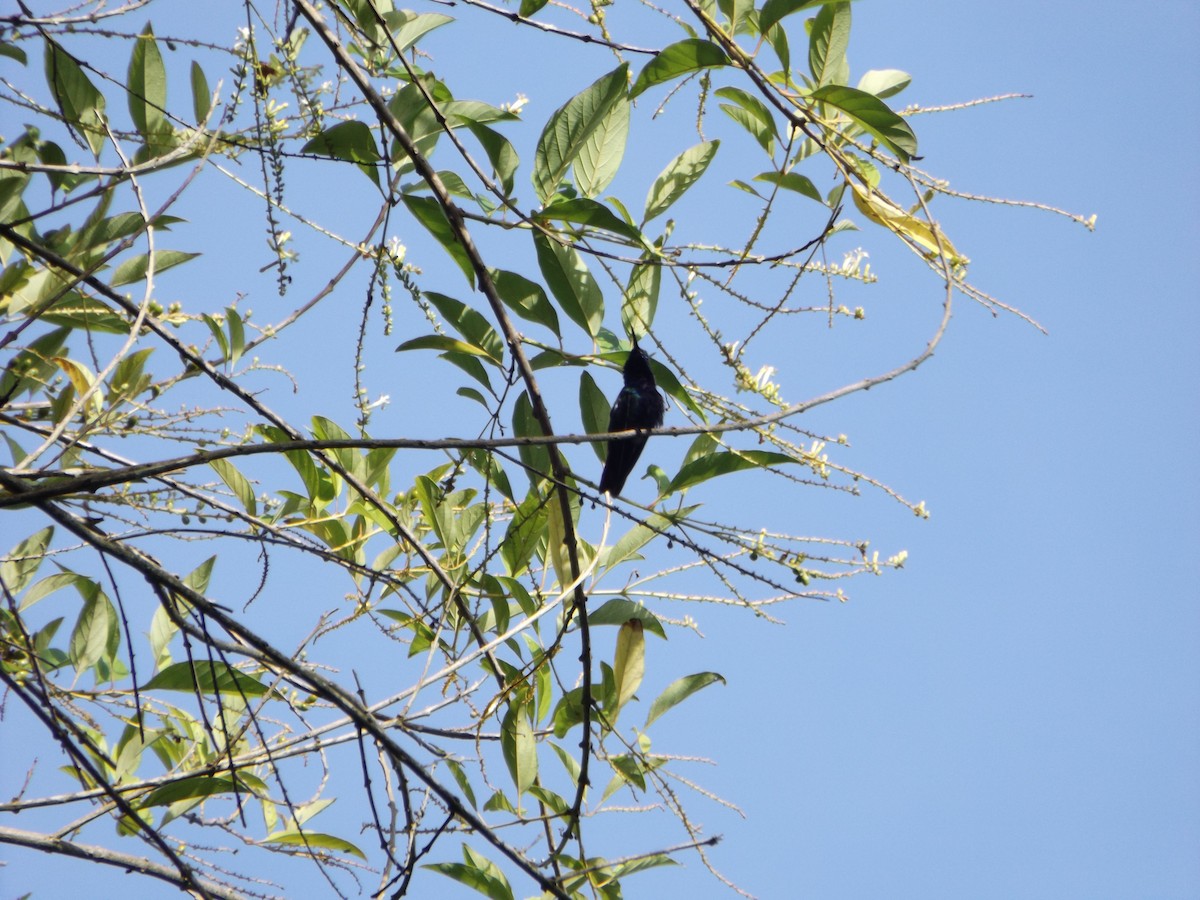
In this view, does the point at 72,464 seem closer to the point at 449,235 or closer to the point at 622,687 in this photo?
the point at 449,235

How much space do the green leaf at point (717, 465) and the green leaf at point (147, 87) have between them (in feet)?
4.35

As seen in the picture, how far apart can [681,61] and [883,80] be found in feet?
1.81

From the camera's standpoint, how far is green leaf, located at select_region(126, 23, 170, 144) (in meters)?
2.23

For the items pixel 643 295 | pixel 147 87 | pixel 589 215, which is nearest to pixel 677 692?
pixel 643 295

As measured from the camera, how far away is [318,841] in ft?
7.57

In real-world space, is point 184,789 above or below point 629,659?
below

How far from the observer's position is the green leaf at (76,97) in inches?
84.2

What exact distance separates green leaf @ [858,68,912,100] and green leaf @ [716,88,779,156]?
0.24 m

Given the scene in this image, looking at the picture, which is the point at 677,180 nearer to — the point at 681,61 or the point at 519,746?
the point at 681,61

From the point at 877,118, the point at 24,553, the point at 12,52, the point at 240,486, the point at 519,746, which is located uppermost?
the point at 12,52

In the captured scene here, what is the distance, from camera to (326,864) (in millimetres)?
2342

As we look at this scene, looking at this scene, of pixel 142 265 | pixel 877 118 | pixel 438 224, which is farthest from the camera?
pixel 142 265

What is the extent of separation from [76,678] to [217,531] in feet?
3.33

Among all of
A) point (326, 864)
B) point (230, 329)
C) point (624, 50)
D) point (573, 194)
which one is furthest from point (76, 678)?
point (624, 50)
